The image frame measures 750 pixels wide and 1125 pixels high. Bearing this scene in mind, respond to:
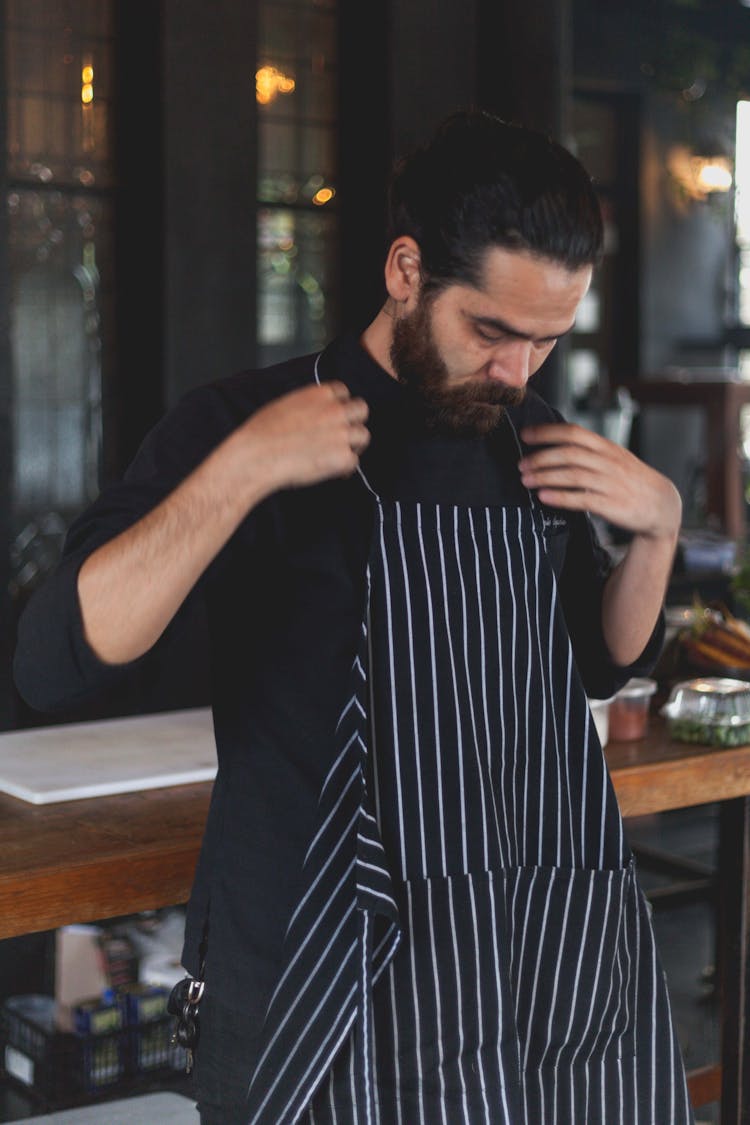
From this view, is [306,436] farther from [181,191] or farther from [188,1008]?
[181,191]

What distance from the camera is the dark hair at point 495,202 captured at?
1.53 metres

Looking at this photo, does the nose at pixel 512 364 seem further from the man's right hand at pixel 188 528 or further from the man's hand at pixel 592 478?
the man's right hand at pixel 188 528

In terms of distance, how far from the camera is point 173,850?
1836 millimetres

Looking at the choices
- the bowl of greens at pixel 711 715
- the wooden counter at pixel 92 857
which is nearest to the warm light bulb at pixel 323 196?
the bowl of greens at pixel 711 715

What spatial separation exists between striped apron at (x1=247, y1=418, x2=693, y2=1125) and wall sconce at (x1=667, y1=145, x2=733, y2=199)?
6.93 metres

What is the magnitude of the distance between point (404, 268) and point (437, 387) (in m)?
0.13

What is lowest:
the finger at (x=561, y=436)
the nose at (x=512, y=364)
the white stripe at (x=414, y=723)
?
the white stripe at (x=414, y=723)

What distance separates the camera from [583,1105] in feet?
5.52

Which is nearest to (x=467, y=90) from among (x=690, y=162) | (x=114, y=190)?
(x=114, y=190)

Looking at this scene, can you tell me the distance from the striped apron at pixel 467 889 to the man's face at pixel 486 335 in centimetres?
13

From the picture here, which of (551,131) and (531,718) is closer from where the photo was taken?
(531,718)

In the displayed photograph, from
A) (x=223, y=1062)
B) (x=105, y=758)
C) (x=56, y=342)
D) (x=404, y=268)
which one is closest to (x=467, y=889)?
(x=223, y=1062)

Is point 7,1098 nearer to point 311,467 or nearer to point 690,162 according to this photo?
point 311,467

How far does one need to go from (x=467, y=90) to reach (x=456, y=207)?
8.82 ft
